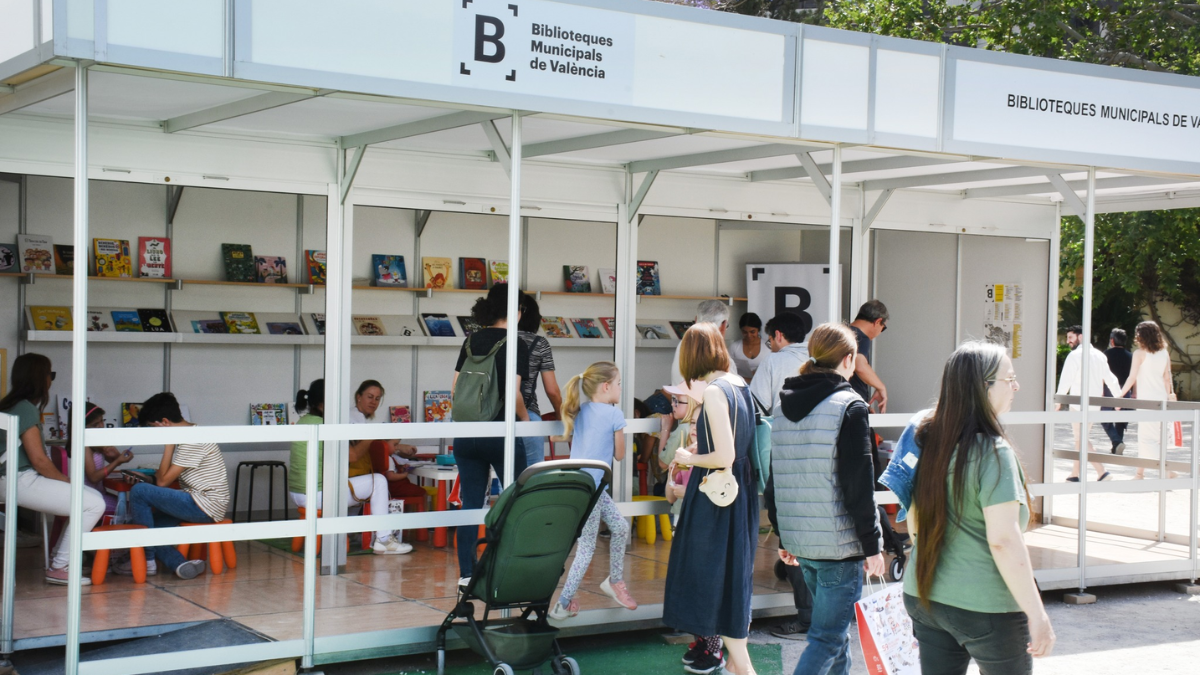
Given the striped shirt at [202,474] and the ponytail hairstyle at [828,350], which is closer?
the ponytail hairstyle at [828,350]

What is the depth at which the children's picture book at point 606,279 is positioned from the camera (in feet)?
32.0

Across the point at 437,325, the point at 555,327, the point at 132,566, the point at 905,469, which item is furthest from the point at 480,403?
the point at 555,327

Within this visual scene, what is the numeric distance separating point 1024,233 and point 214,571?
21.1ft

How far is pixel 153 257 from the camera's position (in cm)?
824

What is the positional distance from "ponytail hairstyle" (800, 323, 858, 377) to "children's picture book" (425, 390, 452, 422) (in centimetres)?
526

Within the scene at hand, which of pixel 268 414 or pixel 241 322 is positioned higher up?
pixel 241 322

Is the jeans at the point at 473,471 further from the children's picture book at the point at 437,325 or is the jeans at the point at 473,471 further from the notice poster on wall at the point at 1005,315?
the notice poster on wall at the point at 1005,315

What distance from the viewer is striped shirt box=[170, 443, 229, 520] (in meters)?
6.48

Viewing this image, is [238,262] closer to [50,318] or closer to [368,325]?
[368,325]

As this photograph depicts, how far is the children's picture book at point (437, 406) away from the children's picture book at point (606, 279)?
5.29ft

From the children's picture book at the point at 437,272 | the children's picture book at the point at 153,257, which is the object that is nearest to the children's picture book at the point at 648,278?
the children's picture book at the point at 437,272

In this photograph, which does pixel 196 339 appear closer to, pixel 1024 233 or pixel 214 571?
pixel 214 571

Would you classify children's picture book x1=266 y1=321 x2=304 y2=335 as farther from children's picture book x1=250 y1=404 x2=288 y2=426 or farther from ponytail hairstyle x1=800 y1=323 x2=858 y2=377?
ponytail hairstyle x1=800 y1=323 x2=858 y2=377

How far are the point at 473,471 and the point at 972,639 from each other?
319cm
